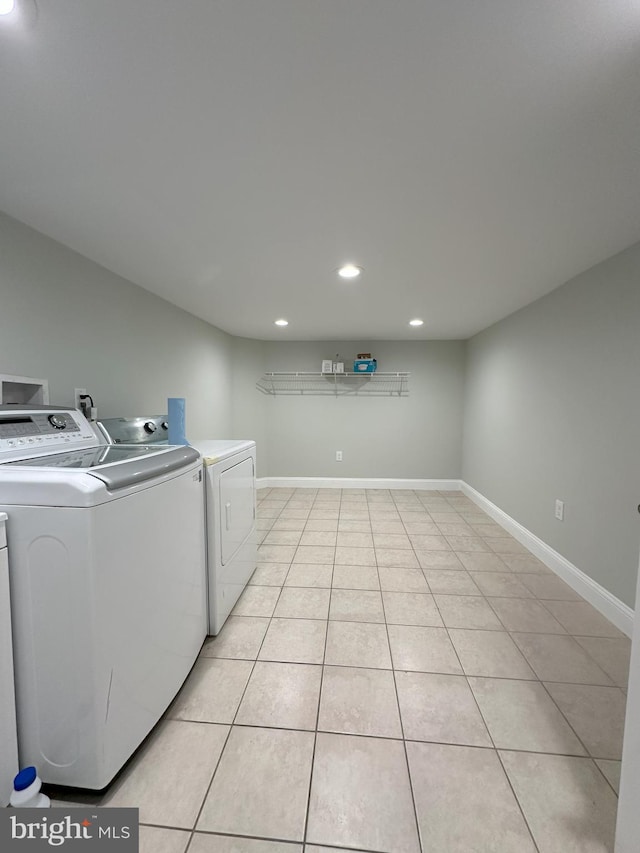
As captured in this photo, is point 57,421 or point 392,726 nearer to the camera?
point 392,726

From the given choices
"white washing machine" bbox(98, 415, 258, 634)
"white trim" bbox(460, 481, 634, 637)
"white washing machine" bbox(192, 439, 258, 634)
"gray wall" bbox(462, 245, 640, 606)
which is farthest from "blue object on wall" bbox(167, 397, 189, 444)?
"white trim" bbox(460, 481, 634, 637)

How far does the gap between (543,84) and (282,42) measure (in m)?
0.68

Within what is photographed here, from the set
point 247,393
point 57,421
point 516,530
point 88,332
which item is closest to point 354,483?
point 247,393

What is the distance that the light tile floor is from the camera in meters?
0.92

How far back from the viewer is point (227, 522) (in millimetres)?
1714

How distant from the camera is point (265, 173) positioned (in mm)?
1173

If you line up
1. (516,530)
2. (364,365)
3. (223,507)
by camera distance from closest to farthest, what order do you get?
(223,507) < (516,530) < (364,365)

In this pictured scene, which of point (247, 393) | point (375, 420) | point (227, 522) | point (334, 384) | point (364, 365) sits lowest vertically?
point (227, 522)

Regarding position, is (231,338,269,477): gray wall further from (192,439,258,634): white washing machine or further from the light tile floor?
the light tile floor

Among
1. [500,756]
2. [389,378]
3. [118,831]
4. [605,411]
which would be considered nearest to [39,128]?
[118,831]

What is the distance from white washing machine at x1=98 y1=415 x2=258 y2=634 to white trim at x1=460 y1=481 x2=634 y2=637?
210 centimetres

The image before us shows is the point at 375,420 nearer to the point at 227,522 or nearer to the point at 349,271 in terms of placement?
the point at 349,271

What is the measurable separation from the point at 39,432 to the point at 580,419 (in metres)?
2.95

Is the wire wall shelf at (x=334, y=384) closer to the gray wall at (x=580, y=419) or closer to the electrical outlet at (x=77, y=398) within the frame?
the gray wall at (x=580, y=419)
